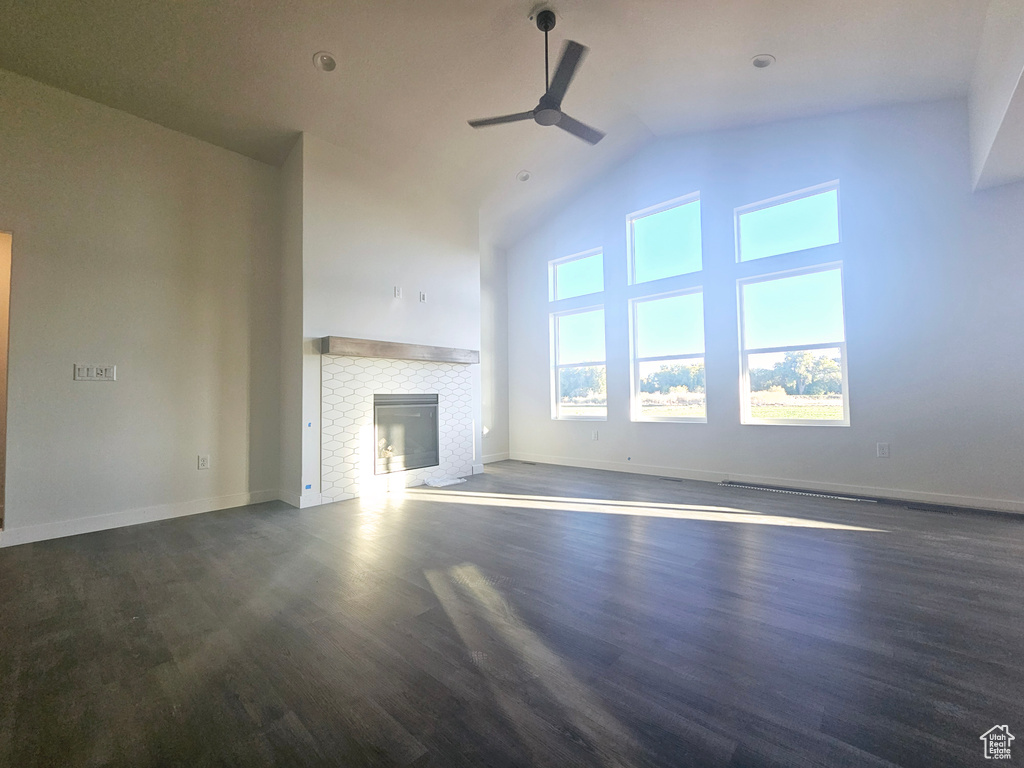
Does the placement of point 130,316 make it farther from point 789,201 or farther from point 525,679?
point 789,201

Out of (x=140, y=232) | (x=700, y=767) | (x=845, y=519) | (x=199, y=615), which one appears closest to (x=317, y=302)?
(x=140, y=232)

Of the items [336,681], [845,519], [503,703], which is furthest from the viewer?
[845,519]

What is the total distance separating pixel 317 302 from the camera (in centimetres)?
395

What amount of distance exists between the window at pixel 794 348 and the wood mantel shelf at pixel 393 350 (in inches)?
123

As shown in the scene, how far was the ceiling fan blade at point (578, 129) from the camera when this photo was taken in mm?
3191

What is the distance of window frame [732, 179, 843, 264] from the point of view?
402 centimetres

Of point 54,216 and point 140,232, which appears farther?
point 140,232

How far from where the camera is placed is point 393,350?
4.37 metres

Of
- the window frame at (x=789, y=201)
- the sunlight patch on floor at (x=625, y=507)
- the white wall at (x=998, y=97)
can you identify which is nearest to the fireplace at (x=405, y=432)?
the sunlight patch on floor at (x=625, y=507)

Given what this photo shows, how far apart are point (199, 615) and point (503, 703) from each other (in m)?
1.49

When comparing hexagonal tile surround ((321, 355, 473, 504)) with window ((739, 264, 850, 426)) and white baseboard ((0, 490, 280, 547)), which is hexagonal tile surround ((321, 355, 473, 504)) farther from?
window ((739, 264, 850, 426))

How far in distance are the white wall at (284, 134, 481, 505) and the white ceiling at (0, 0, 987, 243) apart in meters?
0.35

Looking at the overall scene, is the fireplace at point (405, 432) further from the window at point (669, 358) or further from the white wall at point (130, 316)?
the window at point (669, 358)

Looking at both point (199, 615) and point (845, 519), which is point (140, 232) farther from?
point (845, 519)
